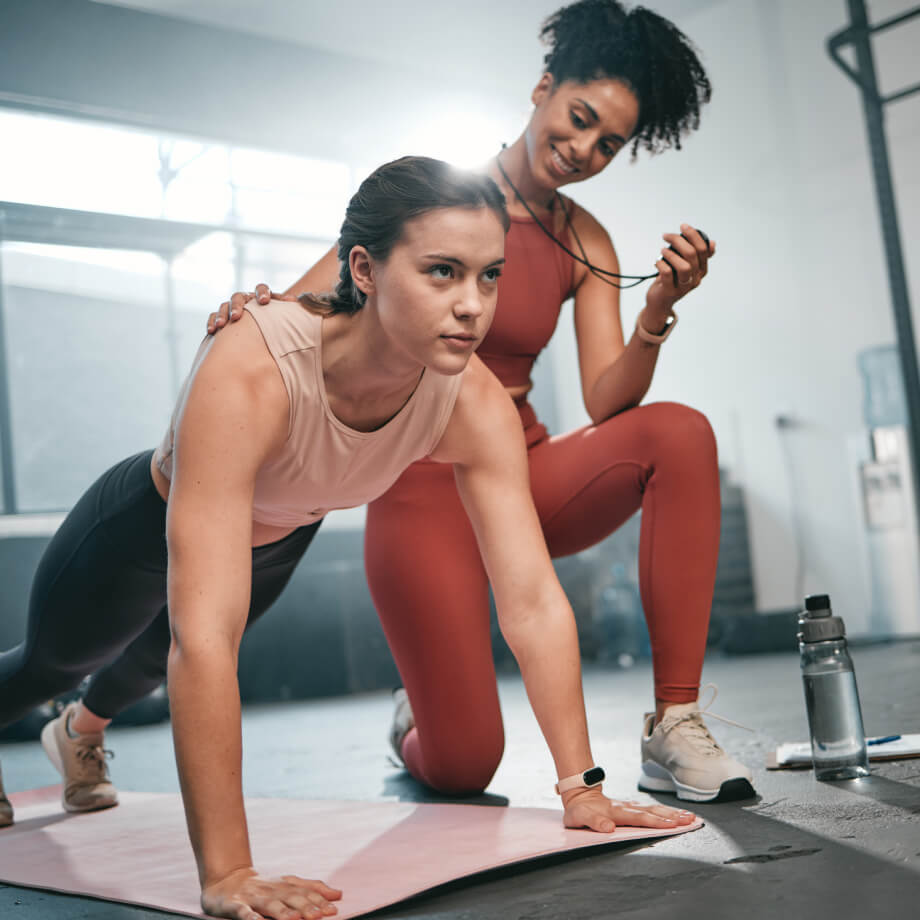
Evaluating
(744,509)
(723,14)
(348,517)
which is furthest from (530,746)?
(723,14)

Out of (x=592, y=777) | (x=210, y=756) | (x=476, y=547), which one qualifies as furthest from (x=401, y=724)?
(x=210, y=756)

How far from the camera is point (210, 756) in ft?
3.27

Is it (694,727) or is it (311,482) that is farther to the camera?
(694,727)

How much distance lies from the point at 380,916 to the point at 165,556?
647 mm

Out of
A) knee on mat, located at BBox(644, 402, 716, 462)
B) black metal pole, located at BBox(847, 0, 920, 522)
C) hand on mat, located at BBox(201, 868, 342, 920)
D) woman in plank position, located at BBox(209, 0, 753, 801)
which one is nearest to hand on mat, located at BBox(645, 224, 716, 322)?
woman in plank position, located at BBox(209, 0, 753, 801)

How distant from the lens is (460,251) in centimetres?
112

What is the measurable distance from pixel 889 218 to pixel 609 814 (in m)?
3.37

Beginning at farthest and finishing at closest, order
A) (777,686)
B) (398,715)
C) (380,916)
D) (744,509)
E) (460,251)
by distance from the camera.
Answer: (744,509), (777,686), (398,715), (460,251), (380,916)

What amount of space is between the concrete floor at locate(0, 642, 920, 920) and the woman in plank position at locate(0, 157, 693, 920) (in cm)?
12

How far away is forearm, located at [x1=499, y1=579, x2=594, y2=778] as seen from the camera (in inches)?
49.5

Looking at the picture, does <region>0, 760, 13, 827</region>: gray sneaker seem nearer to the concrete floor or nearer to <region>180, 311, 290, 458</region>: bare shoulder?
the concrete floor

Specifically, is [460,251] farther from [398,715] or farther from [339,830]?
[398,715]

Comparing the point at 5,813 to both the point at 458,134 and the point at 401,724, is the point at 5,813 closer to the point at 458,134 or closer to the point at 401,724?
the point at 401,724

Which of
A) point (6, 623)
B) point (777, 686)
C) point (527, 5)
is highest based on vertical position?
point (527, 5)
